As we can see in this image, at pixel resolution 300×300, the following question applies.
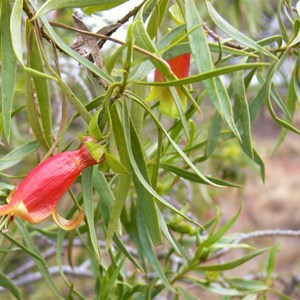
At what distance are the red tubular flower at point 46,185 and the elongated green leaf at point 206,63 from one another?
138 mm

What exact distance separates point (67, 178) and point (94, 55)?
6.3 inches

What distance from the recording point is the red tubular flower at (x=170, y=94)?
0.81 metres

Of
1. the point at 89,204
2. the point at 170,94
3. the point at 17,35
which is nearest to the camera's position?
the point at 17,35

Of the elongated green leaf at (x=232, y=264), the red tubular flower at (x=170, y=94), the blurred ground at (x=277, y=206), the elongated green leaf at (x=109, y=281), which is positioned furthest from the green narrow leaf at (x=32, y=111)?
the blurred ground at (x=277, y=206)

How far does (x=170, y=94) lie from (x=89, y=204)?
0.20 metres

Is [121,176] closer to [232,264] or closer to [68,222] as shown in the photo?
[68,222]

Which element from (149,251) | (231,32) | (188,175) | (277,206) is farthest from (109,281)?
(277,206)

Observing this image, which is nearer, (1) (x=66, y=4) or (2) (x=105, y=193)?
(1) (x=66, y=4)

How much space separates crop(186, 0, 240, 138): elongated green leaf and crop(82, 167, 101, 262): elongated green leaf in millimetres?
171

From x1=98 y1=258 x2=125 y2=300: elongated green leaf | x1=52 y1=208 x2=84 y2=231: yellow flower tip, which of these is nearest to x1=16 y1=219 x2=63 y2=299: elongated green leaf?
x1=98 y1=258 x2=125 y2=300: elongated green leaf

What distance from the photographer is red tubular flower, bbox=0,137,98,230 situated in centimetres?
67

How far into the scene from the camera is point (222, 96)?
26.6 inches

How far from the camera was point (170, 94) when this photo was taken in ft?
2.72

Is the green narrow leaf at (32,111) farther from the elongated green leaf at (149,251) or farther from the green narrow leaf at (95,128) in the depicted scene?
the elongated green leaf at (149,251)
